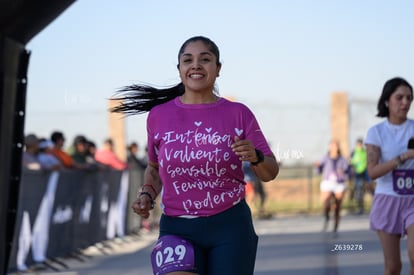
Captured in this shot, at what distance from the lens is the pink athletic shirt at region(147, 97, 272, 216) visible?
6.00 metres

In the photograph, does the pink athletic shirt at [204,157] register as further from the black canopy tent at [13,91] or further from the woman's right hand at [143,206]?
the black canopy tent at [13,91]

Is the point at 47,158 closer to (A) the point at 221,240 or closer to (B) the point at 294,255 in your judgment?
(B) the point at 294,255

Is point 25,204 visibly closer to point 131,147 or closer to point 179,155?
point 179,155

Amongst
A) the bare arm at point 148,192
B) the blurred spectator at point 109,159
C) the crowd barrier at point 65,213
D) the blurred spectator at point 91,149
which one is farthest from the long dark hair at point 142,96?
the blurred spectator at point 109,159

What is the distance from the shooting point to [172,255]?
235 inches

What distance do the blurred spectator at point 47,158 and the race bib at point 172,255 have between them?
7036 mm

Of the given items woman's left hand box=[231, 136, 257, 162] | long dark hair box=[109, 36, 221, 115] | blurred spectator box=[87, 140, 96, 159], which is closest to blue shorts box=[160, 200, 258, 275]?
woman's left hand box=[231, 136, 257, 162]

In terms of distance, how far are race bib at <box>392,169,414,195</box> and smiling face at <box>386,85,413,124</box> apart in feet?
1.27

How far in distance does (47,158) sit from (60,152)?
113cm

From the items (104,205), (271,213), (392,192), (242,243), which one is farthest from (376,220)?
(271,213)

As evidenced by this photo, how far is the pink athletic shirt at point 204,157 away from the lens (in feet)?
19.7

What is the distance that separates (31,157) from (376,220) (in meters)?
5.83

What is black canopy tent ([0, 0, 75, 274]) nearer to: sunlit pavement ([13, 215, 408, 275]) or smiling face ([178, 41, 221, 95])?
smiling face ([178, 41, 221, 95])

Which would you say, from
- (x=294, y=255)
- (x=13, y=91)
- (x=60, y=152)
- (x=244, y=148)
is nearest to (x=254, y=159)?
(x=244, y=148)
